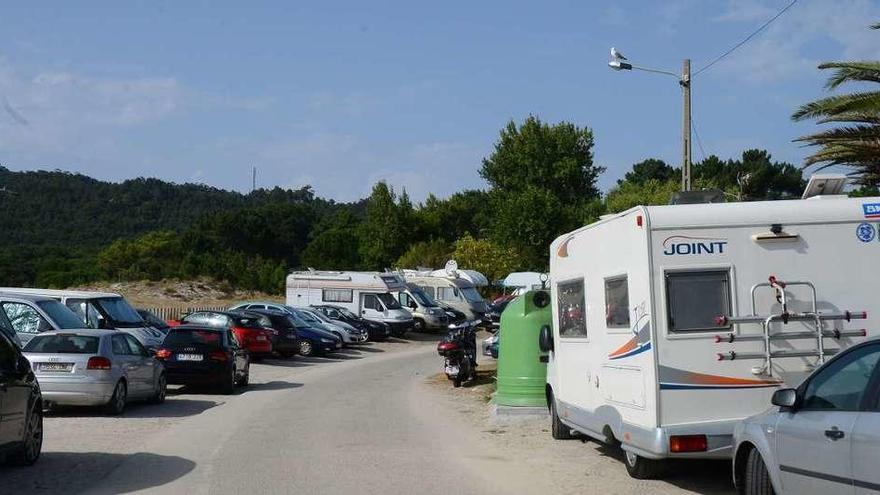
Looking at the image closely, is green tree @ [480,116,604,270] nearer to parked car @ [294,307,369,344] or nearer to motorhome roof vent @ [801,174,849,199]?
parked car @ [294,307,369,344]

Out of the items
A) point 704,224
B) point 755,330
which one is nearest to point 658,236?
point 704,224

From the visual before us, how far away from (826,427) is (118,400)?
13.6m

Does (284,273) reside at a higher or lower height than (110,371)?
higher

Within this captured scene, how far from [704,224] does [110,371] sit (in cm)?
1130

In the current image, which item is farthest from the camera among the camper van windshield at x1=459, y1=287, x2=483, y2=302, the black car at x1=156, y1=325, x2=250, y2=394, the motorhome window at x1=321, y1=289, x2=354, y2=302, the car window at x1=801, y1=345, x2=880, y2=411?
the camper van windshield at x1=459, y1=287, x2=483, y2=302

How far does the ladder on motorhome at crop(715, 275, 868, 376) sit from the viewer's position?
10031 millimetres

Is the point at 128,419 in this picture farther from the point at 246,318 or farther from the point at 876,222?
the point at 246,318

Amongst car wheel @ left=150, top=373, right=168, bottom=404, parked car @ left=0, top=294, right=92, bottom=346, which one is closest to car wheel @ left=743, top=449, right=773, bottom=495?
car wheel @ left=150, top=373, right=168, bottom=404

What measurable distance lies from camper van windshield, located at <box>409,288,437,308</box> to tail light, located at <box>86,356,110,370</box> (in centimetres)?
3510

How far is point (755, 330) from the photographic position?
10109 mm

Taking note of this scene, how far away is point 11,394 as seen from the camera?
11.5 meters

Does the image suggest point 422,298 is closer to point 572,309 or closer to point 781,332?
point 572,309

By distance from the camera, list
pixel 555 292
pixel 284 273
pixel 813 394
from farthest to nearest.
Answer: pixel 284 273
pixel 555 292
pixel 813 394

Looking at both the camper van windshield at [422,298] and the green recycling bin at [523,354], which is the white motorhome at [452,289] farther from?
the green recycling bin at [523,354]
